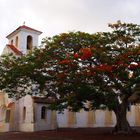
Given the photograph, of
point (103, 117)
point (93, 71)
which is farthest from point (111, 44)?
point (103, 117)

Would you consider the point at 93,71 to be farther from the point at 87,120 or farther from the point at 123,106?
the point at 87,120

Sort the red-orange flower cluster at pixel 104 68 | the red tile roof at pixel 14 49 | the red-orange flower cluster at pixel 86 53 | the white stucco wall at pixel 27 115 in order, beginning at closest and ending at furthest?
the red-orange flower cluster at pixel 104 68, the red-orange flower cluster at pixel 86 53, the white stucco wall at pixel 27 115, the red tile roof at pixel 14 49

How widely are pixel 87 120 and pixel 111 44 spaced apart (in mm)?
24484

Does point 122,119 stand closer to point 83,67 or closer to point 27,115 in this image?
point 83,67

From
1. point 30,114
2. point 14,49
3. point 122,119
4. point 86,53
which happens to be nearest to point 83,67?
point 86,53

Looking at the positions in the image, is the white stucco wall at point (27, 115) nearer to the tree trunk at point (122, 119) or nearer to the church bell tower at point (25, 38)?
the church bell tower at point (25, 38)

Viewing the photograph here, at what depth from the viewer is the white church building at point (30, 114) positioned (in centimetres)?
4162

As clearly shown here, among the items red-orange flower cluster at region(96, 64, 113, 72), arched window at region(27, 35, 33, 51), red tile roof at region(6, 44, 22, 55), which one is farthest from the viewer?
arched window at region(27, 35, 33, 51)

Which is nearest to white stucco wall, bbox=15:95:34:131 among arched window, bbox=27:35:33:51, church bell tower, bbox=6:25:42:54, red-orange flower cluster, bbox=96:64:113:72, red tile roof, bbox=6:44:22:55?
red tile roof, bbox=6:44:22:55

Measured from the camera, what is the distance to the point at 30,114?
41594mm

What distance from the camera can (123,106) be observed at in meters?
28.2

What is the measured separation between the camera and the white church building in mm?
41625

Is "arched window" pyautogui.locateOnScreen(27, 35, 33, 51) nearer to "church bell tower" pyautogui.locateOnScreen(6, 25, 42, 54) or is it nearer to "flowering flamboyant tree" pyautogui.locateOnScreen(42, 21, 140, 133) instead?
"church bell tower" pyautogui.locateOnScreen(6, 25, 42, 54)

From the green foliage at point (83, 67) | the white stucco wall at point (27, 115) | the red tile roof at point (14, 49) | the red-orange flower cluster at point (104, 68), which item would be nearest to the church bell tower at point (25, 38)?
the red tile roof at point (14, 49)
